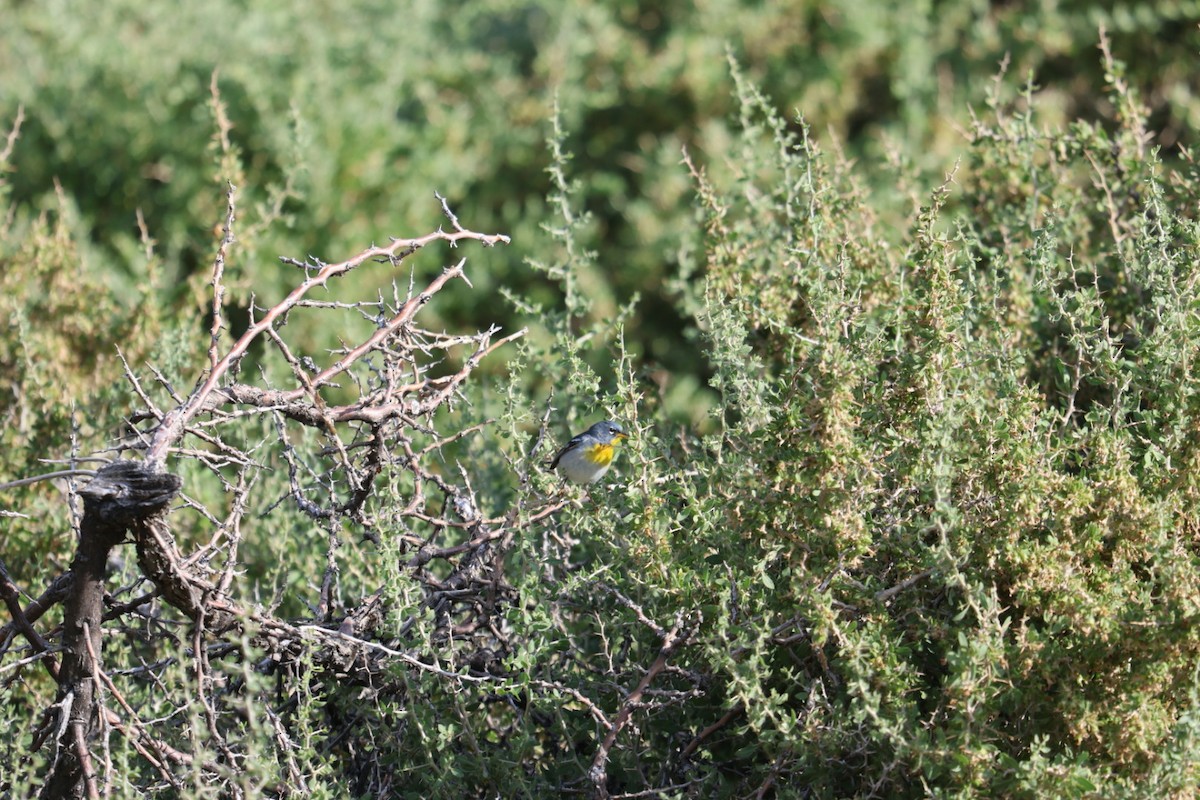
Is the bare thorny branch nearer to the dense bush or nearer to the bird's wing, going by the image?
the dense bush

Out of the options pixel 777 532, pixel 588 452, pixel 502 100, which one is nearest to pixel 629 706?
pixel 777 532

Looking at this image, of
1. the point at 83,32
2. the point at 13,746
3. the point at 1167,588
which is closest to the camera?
the point at 1167,588

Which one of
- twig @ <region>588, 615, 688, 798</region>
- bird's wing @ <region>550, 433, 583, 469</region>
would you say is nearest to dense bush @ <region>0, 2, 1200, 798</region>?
twig @ <region>588, 615, 688, 798</region>

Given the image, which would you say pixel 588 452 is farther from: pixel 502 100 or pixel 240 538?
pixel 502 100

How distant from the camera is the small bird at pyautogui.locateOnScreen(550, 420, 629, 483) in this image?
3.75 metres

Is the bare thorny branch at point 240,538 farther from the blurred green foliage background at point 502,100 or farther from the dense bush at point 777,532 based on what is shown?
the blurred green foliage background at point 502,100

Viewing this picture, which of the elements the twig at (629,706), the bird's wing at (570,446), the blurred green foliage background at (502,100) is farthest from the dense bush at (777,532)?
the blurred green foliage background at (502,100)

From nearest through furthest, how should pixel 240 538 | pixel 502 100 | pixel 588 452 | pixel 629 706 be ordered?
1. pixel 629 706
2. pixel 240 538
3. pixel 588 452
4. pixel 502 100

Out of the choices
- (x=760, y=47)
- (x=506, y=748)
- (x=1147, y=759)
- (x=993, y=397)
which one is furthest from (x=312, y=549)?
(x=760, y=47)

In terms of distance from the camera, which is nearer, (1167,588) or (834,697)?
(1167,588)

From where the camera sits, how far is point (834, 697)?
2.91 meters

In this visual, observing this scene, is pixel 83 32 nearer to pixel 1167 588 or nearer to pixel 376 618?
pixel 376 618

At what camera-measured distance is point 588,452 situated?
153 inches

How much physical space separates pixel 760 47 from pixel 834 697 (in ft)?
23.0
